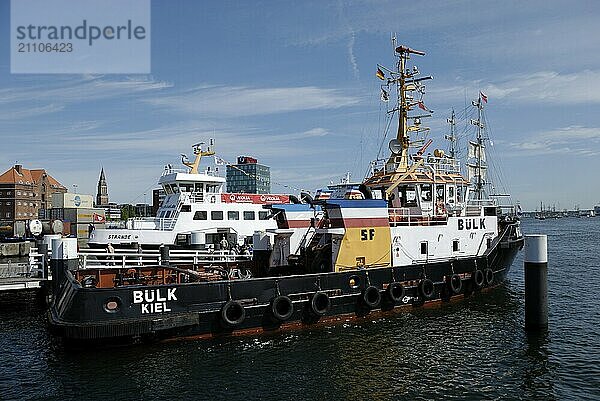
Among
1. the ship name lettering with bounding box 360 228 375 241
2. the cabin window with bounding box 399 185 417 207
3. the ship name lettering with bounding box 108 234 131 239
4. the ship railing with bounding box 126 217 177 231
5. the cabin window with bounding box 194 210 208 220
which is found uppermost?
the cabin window with bounding box 399 185 417 207

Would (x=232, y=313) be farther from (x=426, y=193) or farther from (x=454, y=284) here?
(x=426, y=193)

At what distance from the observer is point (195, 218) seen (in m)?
29.6

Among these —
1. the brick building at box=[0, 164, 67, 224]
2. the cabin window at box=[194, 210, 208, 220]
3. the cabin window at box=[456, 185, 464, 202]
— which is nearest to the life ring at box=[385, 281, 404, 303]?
the cabin window at box=[456, 185, 464, 202]

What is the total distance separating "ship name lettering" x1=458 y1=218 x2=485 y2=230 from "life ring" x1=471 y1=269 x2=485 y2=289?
2.03 m

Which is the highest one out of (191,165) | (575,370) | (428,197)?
(191,165)

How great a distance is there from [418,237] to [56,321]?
13.0 metres

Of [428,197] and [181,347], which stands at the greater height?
[428,197]

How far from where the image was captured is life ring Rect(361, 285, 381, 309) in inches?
696

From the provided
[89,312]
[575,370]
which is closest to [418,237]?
[575,370]

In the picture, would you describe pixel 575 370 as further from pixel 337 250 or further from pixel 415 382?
pixel 337 250

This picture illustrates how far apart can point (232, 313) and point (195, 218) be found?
14.7 metres

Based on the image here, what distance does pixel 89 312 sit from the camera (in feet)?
46.0

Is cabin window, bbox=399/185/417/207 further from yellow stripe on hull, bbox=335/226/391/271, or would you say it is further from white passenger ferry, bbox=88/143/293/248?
white passenger ferry, bbox=88/143/293/248

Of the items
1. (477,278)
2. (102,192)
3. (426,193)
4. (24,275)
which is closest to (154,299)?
(24,275)
